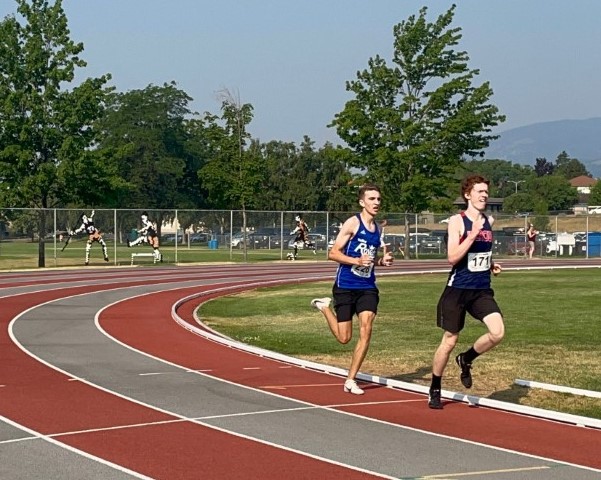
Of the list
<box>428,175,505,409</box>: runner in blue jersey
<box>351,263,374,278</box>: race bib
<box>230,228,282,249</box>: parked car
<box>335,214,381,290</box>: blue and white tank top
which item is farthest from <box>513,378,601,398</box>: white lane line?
<box>230,228,282,249</box>: parked car

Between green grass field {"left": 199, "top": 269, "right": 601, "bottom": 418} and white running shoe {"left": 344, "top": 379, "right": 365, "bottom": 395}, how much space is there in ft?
3.85

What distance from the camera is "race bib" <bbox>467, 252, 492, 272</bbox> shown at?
1010cm

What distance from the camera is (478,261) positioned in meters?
10.1

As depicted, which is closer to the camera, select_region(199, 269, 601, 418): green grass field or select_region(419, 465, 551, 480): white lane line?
select_region(419, 465, 551, 480): white lane line

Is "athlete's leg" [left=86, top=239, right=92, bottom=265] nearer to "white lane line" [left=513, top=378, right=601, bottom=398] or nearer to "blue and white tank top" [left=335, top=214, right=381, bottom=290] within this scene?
"white lane line" [left=513, top=378, right=601, bottom=398]

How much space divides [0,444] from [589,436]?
15.4 ft

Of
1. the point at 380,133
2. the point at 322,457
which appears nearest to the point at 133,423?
the point at 322,457

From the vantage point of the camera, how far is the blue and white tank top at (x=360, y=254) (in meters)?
11.0

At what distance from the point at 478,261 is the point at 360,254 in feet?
4.50

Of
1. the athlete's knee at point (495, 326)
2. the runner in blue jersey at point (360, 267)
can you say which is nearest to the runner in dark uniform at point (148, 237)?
the runner in blue jersey at point (360, 267)

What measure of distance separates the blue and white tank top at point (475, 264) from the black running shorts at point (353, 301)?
1.11 meters

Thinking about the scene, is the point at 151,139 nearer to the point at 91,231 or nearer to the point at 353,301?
the point at 91,231

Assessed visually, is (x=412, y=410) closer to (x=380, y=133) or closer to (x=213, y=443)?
(x=213, y=443)

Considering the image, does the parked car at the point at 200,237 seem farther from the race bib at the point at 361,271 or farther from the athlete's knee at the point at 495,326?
the athlete's knee at the point at 495,326
